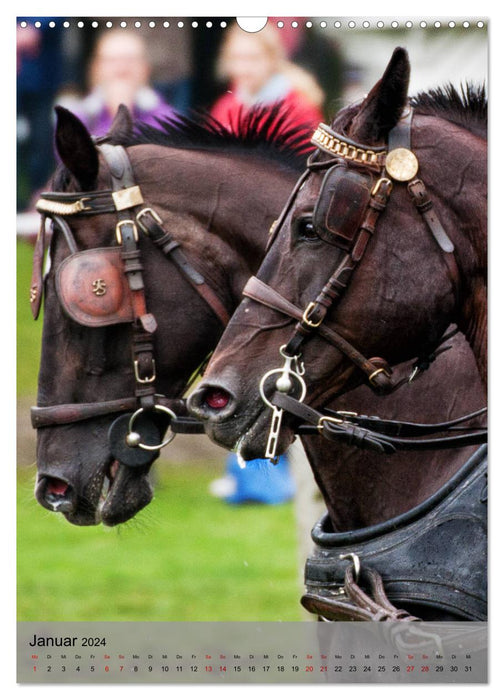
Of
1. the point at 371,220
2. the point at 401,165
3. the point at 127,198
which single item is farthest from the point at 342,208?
the point at 127,198

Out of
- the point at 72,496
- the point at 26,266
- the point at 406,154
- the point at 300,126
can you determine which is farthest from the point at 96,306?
the point at 406,154

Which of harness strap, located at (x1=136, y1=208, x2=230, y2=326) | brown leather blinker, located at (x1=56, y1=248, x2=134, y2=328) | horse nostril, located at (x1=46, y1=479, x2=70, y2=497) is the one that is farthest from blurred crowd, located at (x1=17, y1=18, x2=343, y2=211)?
horse nostril, located at (x1=46, y1=479, x2=70, y2=497)

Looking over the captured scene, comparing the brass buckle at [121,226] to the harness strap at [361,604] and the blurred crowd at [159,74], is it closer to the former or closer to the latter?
the blurred crowd at [159,74]

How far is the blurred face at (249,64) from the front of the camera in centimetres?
354

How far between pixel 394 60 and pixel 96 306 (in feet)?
4.21

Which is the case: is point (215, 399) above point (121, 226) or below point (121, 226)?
below

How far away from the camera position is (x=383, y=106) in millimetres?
2785

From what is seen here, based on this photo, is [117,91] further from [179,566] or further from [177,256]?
[179,566]

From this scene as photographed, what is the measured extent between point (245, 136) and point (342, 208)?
1.08 metres

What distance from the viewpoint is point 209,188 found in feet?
11.8

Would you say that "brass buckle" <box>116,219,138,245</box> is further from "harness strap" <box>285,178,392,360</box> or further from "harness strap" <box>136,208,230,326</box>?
"harness strap" <box>285,178,392,360</box>

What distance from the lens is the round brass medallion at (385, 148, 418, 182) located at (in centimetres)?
276

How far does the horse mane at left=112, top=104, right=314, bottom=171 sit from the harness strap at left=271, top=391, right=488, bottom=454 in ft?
3.25

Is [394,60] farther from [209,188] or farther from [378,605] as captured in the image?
[378,605]
